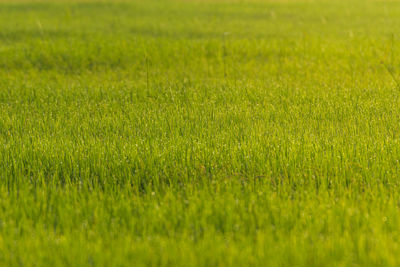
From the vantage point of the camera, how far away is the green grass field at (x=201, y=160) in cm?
399

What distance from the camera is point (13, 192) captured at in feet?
16.9

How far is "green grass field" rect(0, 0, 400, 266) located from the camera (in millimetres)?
3990

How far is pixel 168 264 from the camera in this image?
3803 mm

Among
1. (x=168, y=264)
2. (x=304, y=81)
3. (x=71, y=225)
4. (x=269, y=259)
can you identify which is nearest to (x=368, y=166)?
(x=269, y=259)

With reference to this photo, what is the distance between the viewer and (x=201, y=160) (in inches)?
221

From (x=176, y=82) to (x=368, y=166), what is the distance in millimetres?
5317

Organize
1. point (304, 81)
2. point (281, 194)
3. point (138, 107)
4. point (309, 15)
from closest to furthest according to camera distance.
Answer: point (281, 194)
point (138, 107)
point (304, 81)
point (309, 15)

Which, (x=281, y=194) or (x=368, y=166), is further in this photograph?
(x=368, y=166)

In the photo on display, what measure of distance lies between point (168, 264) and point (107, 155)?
2208 millimetres

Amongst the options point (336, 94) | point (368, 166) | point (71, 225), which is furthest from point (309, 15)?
point (71, 225)

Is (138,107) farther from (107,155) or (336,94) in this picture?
(336,94)

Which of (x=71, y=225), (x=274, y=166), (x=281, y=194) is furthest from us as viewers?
(x=274, y=166)

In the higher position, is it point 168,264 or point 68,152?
point 68,152

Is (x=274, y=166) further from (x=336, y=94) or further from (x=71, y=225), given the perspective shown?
(x=336, y=94)
